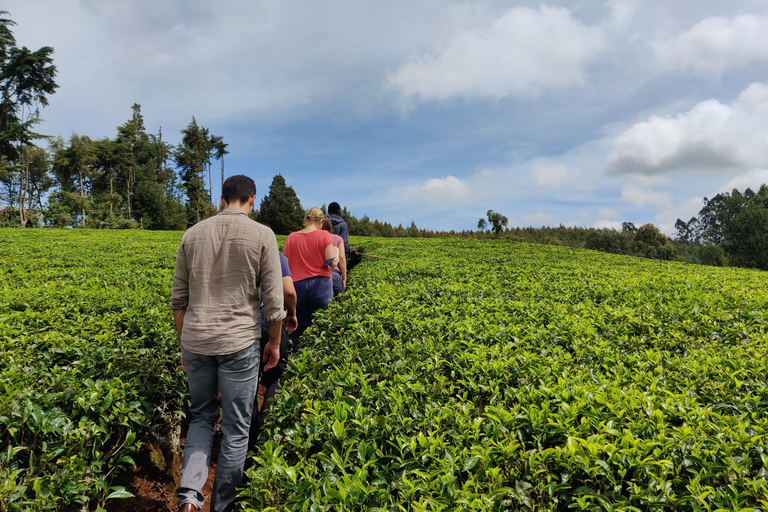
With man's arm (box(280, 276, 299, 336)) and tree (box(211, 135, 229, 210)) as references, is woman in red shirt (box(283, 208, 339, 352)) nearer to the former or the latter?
man's arm (box(280, 276, 299, 336))

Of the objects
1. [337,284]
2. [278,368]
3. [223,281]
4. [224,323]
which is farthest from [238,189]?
[337,284]

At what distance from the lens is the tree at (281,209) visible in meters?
43.1

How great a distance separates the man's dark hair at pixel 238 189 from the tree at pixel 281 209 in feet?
133

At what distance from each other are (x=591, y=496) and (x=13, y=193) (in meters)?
77.2

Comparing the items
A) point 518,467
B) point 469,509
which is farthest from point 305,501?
point 518,467

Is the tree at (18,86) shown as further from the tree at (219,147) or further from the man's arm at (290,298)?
the man's arm at (290,298)

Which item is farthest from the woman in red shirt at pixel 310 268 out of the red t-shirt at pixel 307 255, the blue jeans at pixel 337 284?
the blue jeans at pixel 337 284

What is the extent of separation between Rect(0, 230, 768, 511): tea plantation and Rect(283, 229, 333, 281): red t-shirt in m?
0.54

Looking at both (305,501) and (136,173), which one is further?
(136,173)

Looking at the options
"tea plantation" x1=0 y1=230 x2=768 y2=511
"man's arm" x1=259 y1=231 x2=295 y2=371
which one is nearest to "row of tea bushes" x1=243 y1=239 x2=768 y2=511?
"tea plantation" x1=0 y1=230 x2=768 y2=511

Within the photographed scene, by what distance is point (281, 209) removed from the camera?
144 ft

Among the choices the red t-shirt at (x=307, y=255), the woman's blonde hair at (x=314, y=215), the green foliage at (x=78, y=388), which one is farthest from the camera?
the woman's blonde hair at (x=314, y=215)

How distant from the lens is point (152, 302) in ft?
16.5

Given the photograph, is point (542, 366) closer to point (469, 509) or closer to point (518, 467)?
point (518, 467)
